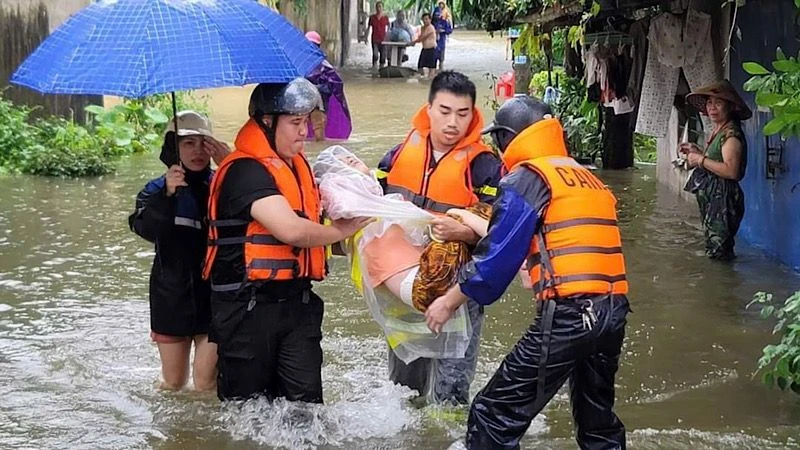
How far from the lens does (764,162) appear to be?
351 inches

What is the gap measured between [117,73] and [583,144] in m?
10.4

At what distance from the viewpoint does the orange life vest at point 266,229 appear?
15.3 feet

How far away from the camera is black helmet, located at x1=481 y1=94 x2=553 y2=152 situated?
14.2 feet

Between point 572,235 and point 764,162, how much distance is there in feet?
17.6

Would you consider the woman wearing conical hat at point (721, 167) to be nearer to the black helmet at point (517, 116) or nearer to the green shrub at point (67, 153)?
the black helmet at point (517, 116)

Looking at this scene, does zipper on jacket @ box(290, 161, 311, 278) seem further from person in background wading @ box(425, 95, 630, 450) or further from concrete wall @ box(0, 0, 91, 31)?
concrete wall @ box(0, 0, 91, 31)

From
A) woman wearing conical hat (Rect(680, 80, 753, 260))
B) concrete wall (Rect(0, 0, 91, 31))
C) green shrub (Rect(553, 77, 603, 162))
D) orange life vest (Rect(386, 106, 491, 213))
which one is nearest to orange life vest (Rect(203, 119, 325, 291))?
orange life vest (Rect(386, 106, 491, 213))

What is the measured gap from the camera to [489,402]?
14.1ft

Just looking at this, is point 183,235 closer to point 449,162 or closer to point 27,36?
point 449,162

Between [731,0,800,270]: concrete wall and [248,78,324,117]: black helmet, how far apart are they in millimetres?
4451

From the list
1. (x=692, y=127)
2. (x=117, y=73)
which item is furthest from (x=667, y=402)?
(x=692, y=127)

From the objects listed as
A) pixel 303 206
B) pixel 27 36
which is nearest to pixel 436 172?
pixel 303 206

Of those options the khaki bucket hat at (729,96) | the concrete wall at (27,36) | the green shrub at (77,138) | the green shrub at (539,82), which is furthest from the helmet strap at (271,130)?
the green shrub at (539,82)

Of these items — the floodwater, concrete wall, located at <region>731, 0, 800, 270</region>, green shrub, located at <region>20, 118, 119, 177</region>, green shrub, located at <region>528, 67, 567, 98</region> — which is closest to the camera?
A: the floodwater
